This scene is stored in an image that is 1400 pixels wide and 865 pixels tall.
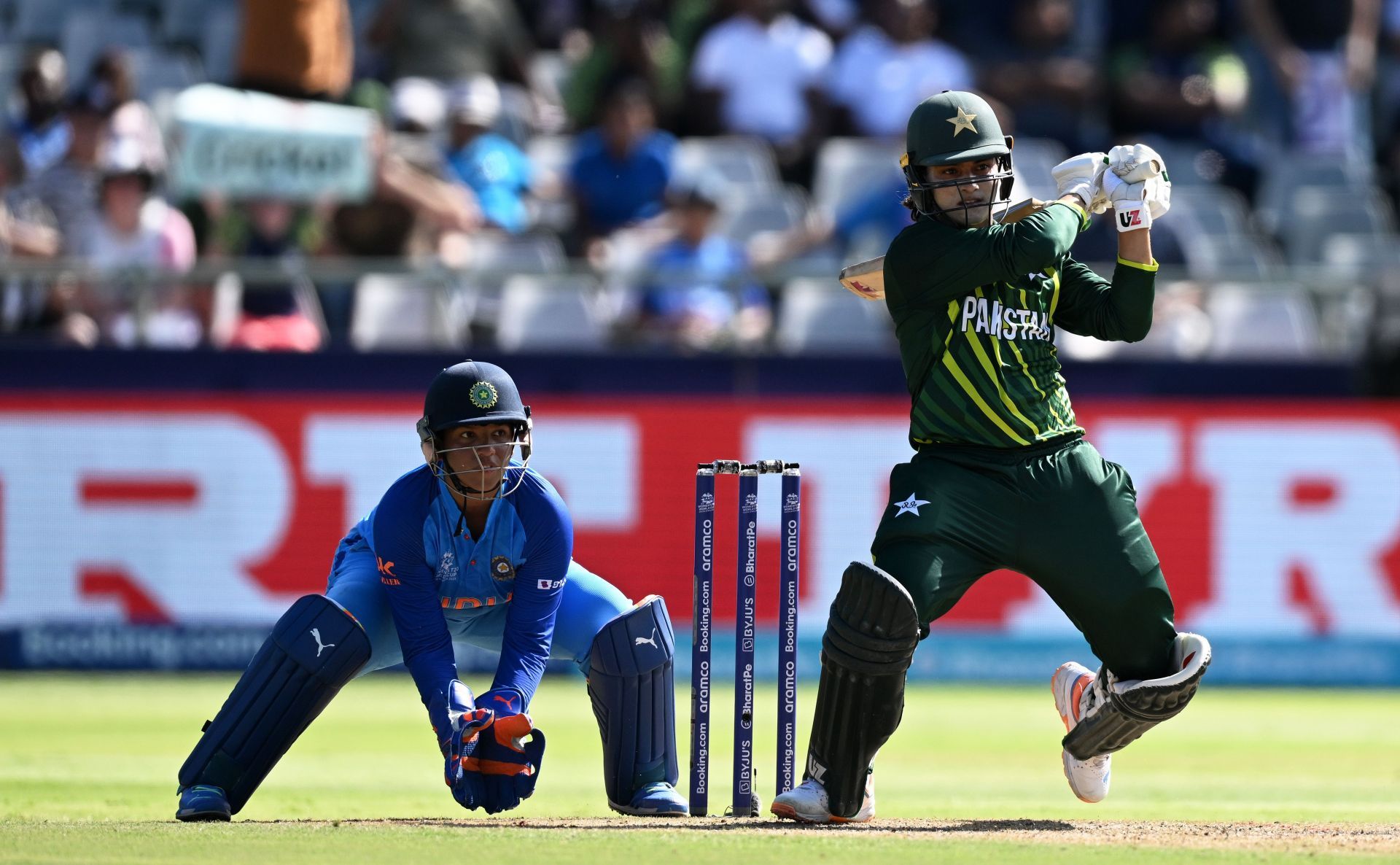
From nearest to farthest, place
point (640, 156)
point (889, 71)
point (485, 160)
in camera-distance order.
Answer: point (485, 160) → point (640, 156) → point (889, 71)

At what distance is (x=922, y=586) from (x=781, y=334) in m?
6.08

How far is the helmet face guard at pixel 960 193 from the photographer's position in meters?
5.80

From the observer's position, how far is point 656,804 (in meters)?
6.09

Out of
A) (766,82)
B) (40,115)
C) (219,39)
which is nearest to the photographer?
(40,115)

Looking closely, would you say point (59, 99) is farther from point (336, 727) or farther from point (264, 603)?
point (336, 727)

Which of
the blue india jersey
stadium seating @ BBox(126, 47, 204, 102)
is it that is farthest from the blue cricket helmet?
stadium seating @ BBox(126, 47, 204, 102)

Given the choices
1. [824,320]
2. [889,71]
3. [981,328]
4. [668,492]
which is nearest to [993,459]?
[981,328]

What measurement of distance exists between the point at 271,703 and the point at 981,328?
238 cm

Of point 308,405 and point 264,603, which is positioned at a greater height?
point 308,405

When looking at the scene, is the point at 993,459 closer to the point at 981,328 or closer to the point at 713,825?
the point at 981,328

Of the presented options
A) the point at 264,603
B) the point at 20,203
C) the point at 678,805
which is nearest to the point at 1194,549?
the point at 264,603

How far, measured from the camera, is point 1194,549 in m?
11.3

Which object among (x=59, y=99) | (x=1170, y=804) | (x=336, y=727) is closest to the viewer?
(x=1170, y=804)

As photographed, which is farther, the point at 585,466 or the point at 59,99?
the point at 59,99
